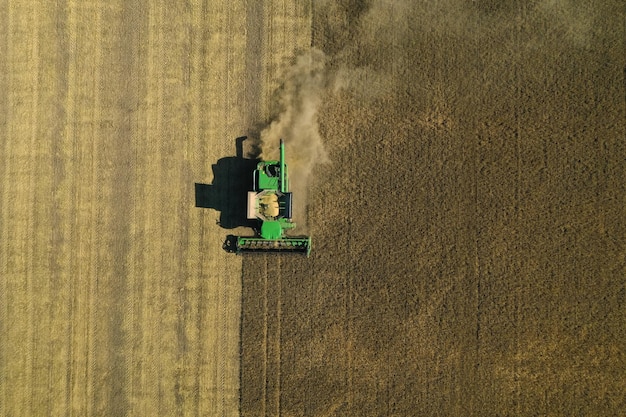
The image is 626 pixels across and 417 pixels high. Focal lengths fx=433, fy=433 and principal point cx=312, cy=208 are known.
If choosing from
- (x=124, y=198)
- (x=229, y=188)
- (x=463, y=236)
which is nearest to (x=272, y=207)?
(x=229, y=188)

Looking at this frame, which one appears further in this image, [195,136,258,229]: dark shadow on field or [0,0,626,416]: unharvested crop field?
[195,136,258,229]: dark shadow on field

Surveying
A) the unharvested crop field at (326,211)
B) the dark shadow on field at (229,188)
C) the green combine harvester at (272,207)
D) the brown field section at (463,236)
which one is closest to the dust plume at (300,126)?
the unharvested crop field at (326,211)

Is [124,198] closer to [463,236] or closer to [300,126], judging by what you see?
[300,126]

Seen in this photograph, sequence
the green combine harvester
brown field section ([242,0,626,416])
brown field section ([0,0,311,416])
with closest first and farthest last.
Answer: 1. the green combine harvester
2. brown field section ([242,0,626,416])
3. brown field section ([0,0,311,416])

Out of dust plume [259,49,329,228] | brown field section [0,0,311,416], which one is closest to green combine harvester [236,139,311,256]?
dust plume [259,49,329,228]

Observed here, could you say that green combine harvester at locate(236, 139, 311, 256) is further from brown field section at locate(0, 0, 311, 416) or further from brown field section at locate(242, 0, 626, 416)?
brown field section at locate(0, 0, 311, 416)

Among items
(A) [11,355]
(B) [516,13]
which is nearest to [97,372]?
(A) [11,355]

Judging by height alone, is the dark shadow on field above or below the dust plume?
below
